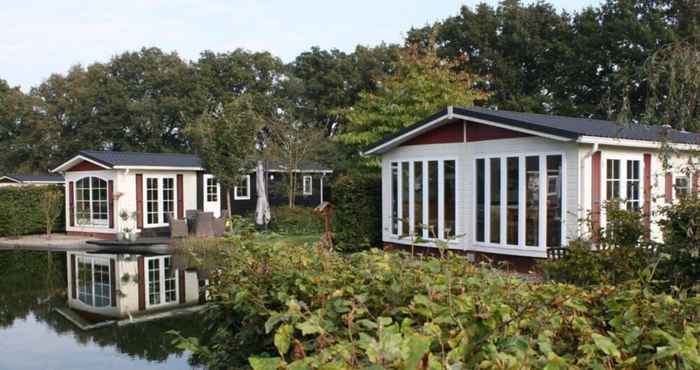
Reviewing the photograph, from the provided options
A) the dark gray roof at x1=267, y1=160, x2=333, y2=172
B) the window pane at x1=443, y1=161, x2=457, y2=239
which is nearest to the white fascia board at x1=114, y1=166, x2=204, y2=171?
the dark gray roof at x1=267, y1=160, x2=333, y2=172

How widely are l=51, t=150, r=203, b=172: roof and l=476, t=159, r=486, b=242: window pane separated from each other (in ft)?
40.1

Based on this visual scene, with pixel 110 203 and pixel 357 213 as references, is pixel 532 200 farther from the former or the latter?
pixel 110 203

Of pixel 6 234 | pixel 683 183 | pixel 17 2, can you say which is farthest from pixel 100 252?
pixel 683 183

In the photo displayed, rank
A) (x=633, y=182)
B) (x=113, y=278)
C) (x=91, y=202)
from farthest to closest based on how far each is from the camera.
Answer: (x=91, y=202) < (x=113, y=278) < (x=633, y=182)

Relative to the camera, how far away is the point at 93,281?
1233cm

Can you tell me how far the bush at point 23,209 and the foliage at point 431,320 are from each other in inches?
794

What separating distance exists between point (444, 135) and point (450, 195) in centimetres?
121

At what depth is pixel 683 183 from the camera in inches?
495

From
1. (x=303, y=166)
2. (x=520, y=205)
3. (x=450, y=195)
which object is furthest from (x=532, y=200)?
(x=303, y=166)

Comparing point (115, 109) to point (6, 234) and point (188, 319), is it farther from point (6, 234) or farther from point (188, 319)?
point (188, 319)

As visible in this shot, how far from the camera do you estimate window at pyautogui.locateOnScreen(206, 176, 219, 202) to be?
2266 cm

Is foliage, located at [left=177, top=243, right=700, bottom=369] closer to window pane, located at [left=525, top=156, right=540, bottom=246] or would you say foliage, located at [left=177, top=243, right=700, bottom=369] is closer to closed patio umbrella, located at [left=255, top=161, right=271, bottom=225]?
window pane, located at [left=525, top=156, right=540, bottom=246]

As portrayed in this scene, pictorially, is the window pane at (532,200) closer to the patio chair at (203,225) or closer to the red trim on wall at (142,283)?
the red trim on wall at (142,283)

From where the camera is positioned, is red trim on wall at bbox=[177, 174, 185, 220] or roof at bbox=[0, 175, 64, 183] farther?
roof at bbox=[0, 175, 64, 183]
